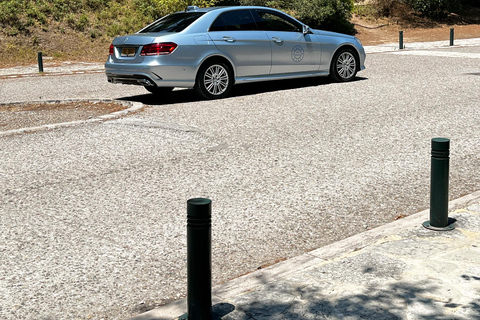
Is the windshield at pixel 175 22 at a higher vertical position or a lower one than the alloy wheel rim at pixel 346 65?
higher

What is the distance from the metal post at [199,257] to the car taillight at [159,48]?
27.1ft

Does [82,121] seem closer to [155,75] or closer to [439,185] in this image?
[155,75]

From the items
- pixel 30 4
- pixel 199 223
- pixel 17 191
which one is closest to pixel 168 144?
pixel 17 191

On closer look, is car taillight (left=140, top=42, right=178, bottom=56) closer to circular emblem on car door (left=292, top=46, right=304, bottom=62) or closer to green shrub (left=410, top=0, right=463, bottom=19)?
circular emblem on car door (left=292, top=46, right=304, bottom=62)

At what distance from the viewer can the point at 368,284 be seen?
4.01 meters

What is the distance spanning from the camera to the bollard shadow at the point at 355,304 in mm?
3600

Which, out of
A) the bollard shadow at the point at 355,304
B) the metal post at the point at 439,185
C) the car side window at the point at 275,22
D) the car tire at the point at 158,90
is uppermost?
the car side window at the point at 275,22

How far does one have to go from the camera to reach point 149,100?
40.3 feet

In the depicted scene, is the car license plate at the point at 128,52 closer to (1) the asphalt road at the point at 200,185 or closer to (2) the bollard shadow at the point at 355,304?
(1) the asphalt road at the point at 200,185

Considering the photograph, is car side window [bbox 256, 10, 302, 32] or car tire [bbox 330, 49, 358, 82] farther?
car tire [bbox 330, 49, 358, 82]

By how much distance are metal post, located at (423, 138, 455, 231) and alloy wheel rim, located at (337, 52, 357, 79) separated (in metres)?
9.28

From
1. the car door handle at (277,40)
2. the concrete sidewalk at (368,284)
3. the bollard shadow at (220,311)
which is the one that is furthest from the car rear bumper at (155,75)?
the bollard shadow at (220,311)

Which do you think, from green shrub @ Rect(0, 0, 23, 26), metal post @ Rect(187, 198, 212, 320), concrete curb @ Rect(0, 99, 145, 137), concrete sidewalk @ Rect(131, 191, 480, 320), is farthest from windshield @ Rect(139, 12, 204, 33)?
green shrub @ Rect(0, 0, 23, 26)

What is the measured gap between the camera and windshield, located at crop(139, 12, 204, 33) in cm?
1185
